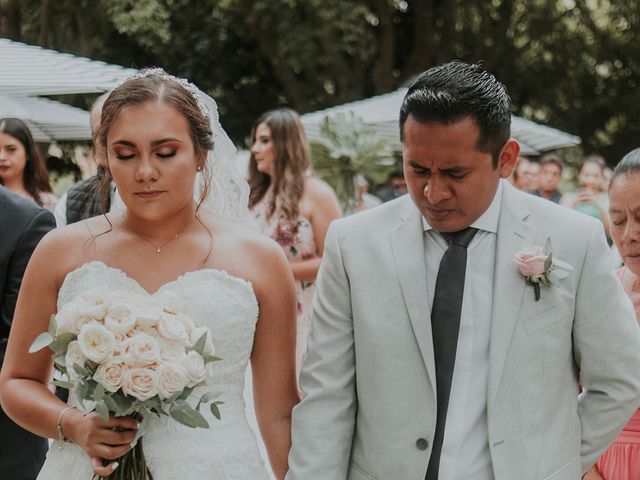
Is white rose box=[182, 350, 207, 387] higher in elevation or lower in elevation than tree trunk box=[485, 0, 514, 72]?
lower

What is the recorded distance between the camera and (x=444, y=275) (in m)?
3.00

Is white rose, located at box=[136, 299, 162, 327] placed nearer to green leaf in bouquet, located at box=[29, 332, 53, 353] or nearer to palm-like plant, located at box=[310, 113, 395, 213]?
green leaf in bouquet, located at box=[29, 332, 53, 353]

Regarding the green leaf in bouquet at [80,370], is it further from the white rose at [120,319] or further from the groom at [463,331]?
the groom at [463,331]

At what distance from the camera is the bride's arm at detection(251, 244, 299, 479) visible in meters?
3.42

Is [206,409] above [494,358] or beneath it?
beneath

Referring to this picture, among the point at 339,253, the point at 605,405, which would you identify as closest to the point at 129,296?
the point at 339,253

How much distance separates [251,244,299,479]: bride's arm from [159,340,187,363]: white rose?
607 millimetres

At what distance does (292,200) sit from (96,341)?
4208 millimetres

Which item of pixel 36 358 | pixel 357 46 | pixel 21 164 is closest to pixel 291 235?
pixel 21 164

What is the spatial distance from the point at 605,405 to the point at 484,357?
43 cm

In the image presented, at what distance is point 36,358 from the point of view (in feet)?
10.8

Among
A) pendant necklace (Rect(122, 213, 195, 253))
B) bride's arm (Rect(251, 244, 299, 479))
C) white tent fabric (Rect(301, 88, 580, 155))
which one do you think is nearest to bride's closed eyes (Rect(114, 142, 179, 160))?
pendant necklace (Rect(122, 213, 195, 253))

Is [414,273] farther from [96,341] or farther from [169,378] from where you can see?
[96,341]

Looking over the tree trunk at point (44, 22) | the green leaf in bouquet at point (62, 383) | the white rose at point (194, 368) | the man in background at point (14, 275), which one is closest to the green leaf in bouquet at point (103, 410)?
the green leaf in bouquet at point (62, 383)
